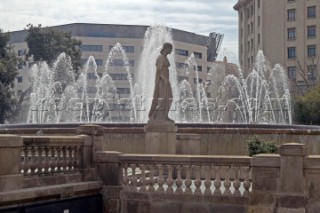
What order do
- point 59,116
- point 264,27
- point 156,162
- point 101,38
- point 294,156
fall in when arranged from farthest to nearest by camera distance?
point 101,38, point 264,27, point 59,116, point 156,162, point 294,156

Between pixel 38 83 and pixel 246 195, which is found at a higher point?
pixel 38 83

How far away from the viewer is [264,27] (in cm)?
9469

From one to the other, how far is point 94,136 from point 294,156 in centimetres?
429

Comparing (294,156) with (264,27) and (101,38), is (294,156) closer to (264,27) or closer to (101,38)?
(264,27)

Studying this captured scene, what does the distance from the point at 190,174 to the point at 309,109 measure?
5307 cm

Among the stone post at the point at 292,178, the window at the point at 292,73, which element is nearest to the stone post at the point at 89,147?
the stone post at the point at 292,178

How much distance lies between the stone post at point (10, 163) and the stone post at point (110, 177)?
103 inches

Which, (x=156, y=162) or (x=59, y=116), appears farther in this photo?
(x=59, y=116)

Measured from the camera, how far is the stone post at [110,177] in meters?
13.0

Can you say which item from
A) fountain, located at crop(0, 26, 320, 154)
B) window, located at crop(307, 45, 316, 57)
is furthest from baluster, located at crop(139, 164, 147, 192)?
window, located at crop(307, 45, 316, 57)

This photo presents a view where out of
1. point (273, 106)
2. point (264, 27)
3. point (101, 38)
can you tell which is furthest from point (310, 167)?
point (101, 38)

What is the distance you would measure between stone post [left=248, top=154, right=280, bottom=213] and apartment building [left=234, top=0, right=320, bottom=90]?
2892 inches

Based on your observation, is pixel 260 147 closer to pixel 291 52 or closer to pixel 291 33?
pixel 291 52

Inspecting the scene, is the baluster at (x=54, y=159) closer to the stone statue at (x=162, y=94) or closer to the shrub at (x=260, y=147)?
the stone statue at (x=162, y=94)
